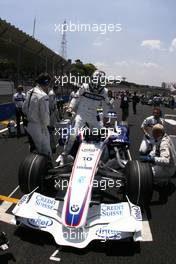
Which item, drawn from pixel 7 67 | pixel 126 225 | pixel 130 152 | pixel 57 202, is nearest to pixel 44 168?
pixel 57 202

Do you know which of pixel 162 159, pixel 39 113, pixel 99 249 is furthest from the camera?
pixel 39 113

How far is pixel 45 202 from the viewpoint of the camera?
4.74 metres

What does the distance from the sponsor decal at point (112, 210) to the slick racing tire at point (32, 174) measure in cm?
115

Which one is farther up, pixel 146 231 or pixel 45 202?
pixel 45 202

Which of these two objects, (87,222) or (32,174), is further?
(32,174)

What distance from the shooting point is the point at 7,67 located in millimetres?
56438

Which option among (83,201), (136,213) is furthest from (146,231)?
(83,201)

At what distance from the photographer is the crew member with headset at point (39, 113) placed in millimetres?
6652

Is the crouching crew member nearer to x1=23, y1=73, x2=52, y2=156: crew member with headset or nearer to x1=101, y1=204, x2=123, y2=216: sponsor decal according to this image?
x1=23, y1=73, x2=52, y2=156: crew member with headset

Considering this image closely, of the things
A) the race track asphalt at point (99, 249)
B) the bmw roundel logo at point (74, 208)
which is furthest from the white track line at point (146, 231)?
the bmw roundel logo at point (74, 208)

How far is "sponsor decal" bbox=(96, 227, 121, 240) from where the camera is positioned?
4.18m

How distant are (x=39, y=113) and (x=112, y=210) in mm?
2722

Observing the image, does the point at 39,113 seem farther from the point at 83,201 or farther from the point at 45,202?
the point at 83,201

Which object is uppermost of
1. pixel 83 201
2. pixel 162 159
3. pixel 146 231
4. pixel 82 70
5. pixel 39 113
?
pixel 82 70
